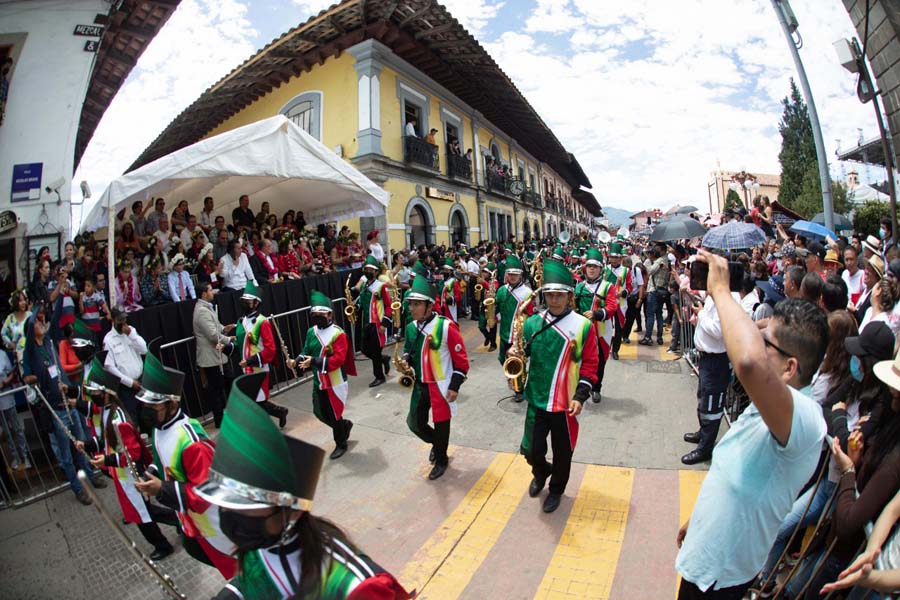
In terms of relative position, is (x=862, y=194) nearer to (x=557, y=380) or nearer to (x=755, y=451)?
(x=557, y=380)

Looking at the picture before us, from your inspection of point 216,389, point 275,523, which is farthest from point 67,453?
point 275,523

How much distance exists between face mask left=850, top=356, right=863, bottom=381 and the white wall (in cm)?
1206

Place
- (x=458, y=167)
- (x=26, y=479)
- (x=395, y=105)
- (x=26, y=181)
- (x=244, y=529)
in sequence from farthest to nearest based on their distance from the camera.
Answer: (x=458, y=167)
(x=395, y=105)
(x=26, y=181)
(x=26, y=479)
(x=244, y=529)

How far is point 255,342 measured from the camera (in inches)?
243

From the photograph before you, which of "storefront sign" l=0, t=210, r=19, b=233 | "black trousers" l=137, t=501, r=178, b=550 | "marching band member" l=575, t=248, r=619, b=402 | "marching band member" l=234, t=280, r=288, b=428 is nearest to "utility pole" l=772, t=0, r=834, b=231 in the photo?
"marching band member" l=575, t=248, r=619, b=402

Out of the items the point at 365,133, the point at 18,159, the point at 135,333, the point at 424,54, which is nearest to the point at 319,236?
→ the point at 365,133

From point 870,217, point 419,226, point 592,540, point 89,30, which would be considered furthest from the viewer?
point 870,217

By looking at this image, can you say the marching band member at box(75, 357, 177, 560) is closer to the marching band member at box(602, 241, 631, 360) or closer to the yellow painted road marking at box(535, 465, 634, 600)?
the yellow painted road marking at box(535, 465, 634, 600)

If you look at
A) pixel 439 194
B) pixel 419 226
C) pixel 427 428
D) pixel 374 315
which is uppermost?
pixel 439 194

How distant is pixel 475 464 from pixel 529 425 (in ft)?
3.81

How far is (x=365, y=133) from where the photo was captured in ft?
47.8

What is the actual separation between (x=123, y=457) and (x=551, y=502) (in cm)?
361

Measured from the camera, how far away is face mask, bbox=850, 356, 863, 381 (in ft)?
8.70

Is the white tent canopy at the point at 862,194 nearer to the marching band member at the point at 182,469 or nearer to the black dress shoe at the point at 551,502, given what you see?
the black dress shoe at the point at 551,502
